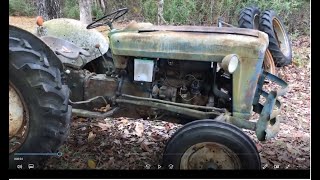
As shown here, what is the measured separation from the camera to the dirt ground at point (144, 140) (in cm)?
185

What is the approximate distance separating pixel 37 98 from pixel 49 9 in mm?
1004

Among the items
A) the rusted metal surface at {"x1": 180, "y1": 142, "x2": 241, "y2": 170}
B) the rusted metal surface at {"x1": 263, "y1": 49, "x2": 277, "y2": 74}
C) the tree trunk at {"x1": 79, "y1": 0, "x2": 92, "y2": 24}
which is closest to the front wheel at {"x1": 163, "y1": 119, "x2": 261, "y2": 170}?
the rusted metal surface at {"x1": 180, "y1": 142, "x2": 241, "y2": 170}

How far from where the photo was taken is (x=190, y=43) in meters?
1.94

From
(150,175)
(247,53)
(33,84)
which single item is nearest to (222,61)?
(247,53)

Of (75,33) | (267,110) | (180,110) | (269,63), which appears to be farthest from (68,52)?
(269,63)

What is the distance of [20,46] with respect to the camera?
71.3 inches

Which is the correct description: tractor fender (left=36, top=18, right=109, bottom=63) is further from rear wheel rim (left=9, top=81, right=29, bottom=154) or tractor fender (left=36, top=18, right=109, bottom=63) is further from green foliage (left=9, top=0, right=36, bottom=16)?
rear wheel rim (left=9, top=81, right=29, bottom=154)

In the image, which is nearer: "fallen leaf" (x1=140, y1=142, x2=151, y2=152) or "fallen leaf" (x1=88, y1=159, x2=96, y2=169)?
"fallen leaf" (x1=88, y1=159, x2=96, y2=169)

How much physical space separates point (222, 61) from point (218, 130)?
0.32 metres

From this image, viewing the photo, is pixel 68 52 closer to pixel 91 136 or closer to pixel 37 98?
pixel 91 136

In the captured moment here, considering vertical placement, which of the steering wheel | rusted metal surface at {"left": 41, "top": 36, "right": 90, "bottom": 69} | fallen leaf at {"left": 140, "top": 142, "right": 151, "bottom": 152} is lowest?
fallen leaf at {"left": 140, "top": 142, "right": 151, "bottom": 152}

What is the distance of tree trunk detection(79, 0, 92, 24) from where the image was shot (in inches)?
96.7

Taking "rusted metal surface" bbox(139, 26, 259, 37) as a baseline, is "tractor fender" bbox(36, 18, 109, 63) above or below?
below

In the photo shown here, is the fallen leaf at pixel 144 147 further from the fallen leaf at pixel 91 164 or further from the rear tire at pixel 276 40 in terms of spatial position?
the rear tire at pixel 276 40
